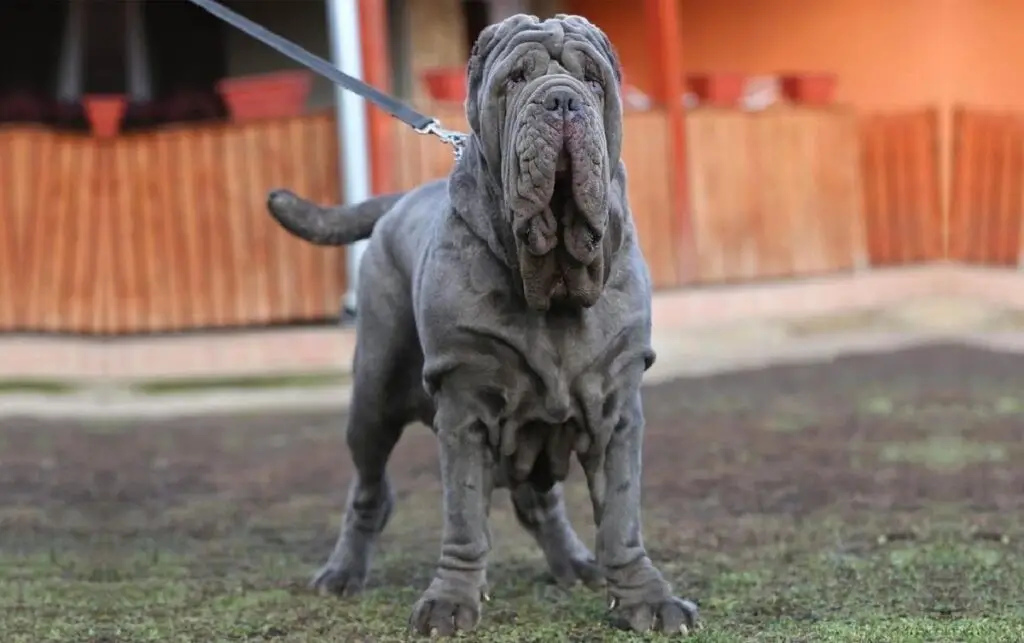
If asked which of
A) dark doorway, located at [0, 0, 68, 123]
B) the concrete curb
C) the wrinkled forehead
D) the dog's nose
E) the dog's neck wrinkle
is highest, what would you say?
dark doorway, located at [0, 0, 68, 123]

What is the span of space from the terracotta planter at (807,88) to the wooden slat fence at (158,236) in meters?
5.77

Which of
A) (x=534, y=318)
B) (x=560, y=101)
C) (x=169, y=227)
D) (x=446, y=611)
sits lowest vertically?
(x=446, y=611)

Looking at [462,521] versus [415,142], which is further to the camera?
[415,142]

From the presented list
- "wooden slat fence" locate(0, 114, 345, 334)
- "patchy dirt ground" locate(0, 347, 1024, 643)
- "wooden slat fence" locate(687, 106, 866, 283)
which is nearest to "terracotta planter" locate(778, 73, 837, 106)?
"wooden slat fence" locate(687, 106, 866, 283)

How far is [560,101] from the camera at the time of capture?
11.9 feet

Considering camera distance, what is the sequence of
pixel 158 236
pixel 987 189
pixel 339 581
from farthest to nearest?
pixel 987 189, pixel 158 236, pixel 339 581

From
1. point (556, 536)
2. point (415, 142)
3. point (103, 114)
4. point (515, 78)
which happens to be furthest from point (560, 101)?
point (103, 114)

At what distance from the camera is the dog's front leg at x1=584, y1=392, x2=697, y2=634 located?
4094mm

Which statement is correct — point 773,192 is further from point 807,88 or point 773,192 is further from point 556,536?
point 556,536

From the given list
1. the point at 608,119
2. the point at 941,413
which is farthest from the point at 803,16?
the point at 608,119

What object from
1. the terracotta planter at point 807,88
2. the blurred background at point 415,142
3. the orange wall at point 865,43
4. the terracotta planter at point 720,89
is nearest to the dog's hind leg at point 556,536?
the blurred background at point 415,142

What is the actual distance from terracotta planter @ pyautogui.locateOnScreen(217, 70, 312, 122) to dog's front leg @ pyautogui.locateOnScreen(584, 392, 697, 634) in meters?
8.46

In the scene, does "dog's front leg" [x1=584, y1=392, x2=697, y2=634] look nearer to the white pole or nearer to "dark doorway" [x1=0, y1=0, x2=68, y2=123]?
the white pole

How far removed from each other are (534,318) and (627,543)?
76 cm
